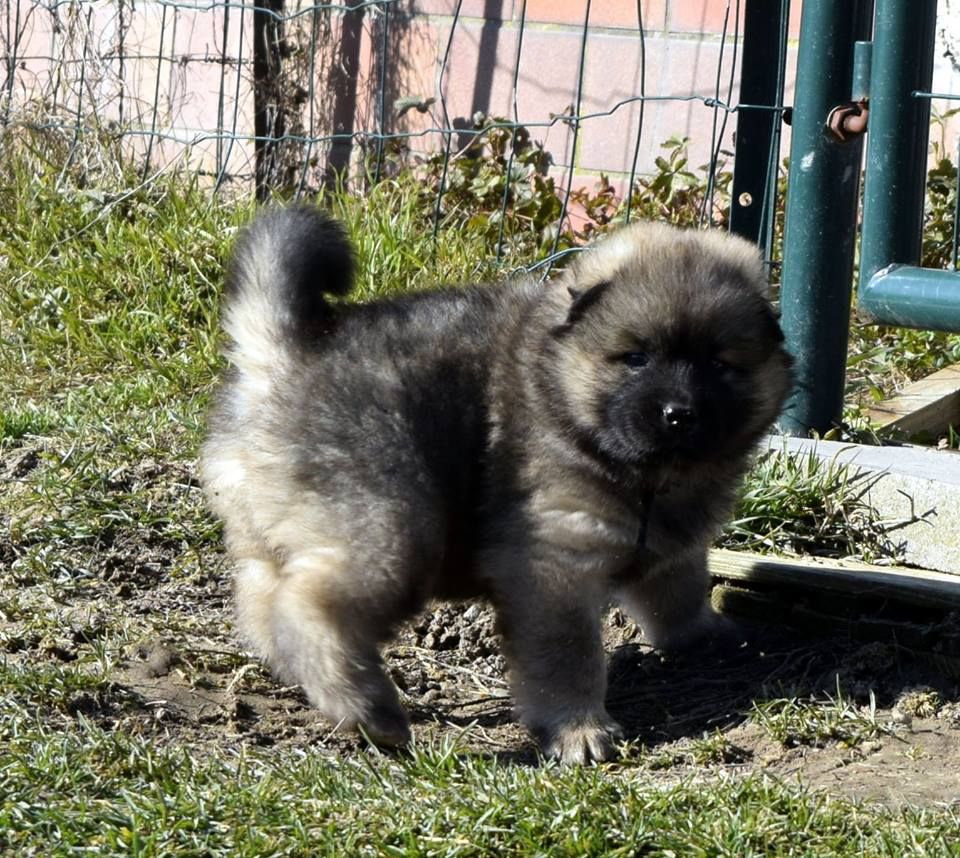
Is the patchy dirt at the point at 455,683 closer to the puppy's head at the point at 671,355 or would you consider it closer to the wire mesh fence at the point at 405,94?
the puppy's head at the point at 671,355

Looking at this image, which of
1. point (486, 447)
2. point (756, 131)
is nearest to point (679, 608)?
point (486, 447)

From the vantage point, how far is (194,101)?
7.03 m

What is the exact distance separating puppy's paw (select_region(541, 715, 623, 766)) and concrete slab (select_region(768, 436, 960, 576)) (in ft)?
3.76

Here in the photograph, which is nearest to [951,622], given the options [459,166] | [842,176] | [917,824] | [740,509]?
[740,509]

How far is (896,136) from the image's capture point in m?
3.80

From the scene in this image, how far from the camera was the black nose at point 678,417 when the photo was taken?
10.0ft

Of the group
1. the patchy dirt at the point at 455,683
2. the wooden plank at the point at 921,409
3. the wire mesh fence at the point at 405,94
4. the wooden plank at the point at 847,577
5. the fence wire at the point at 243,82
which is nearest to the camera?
the patchy dirt at the point at 455,683

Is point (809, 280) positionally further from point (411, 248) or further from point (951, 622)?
point (411, 248)

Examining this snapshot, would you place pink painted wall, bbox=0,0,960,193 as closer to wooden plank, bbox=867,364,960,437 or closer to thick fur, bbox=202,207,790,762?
wooden plank, bbox=867,364,960,437

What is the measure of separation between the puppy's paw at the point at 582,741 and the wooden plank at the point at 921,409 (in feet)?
5.68

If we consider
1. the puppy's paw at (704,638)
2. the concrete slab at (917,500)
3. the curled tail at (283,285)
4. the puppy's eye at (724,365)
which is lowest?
the puppy's paw at (704,638)

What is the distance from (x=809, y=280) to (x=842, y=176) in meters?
0.29

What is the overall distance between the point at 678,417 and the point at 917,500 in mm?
1104

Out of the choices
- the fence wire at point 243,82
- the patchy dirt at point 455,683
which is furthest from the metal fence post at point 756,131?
the fence wire at point 243,82
